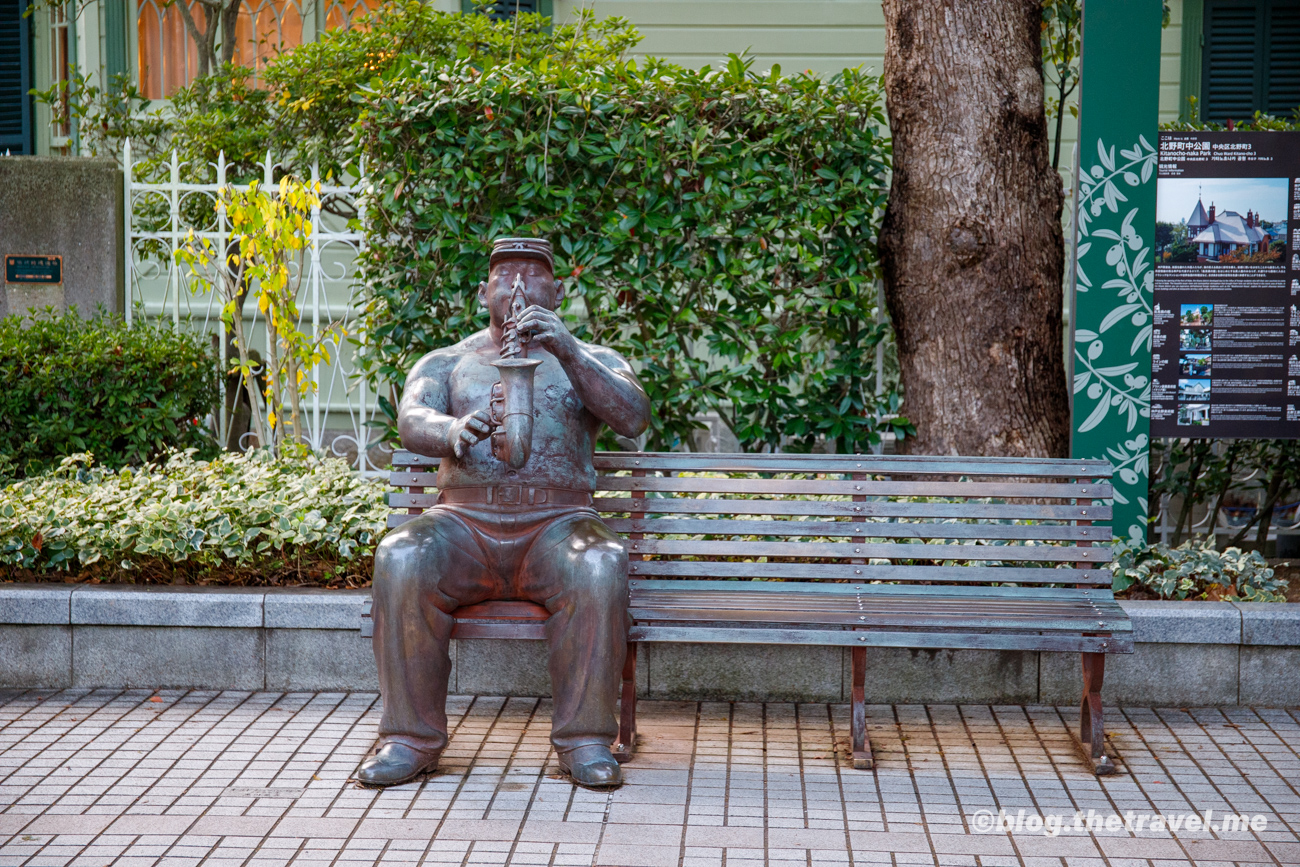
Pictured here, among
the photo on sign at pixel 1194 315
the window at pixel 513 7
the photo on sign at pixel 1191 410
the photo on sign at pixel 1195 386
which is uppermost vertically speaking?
the window at pixel 513 7

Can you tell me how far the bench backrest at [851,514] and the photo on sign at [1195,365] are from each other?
4.22 feet

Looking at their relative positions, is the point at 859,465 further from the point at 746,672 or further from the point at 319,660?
the point at 319,660

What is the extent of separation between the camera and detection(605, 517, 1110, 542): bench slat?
459 centimetres

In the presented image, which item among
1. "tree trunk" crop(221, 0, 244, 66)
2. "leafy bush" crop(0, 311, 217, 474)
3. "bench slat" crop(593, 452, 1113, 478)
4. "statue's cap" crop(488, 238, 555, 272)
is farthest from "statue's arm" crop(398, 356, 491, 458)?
"tree trunk" crop(221, 0, 244, 66)

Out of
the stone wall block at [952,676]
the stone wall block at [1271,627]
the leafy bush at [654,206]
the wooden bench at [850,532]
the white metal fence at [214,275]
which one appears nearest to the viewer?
the wooden bench at [850,532]

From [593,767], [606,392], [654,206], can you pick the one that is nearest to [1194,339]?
[654,206]

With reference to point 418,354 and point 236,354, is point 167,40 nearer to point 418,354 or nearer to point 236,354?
point 236,354

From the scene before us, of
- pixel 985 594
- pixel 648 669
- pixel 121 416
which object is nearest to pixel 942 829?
pixel 985 594

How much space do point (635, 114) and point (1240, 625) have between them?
363 cm

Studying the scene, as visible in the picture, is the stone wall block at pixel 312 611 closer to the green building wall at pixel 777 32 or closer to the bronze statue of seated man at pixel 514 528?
the bronze statue of seated man at pixel 514 528

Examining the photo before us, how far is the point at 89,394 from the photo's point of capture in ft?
21.2

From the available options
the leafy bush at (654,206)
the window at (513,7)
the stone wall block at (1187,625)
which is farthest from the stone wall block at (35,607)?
the window at (513,7)

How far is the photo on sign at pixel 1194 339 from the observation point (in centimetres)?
570

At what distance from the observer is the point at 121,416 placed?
21.2 ft
